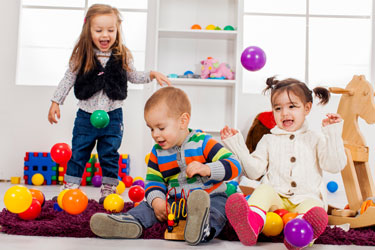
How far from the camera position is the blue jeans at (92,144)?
2113 mm

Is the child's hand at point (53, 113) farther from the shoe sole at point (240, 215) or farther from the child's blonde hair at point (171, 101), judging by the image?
the shoe sole at point (240, 215)

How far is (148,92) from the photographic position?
10.9 feet

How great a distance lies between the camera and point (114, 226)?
1.28 meters

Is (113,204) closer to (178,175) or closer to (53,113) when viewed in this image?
(178,175)

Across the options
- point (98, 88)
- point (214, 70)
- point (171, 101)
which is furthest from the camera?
point (214, 70)

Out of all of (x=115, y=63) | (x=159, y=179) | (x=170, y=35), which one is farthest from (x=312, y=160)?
(x=170, y=35)

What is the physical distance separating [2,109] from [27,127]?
25cm

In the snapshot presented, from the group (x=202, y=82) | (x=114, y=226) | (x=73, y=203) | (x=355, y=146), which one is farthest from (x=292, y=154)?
(x=202, y=82)

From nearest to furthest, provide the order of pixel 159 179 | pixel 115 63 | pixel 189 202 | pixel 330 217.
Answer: pixel 189 202
pixel 159 179
pixel 330 217
pixel 115 63

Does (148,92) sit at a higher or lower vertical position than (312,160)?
higher

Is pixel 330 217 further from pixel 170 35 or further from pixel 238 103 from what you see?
pixel 170 35

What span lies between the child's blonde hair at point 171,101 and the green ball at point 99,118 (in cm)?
64

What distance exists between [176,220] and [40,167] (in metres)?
1.95

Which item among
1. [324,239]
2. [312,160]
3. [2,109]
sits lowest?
[324,239]
